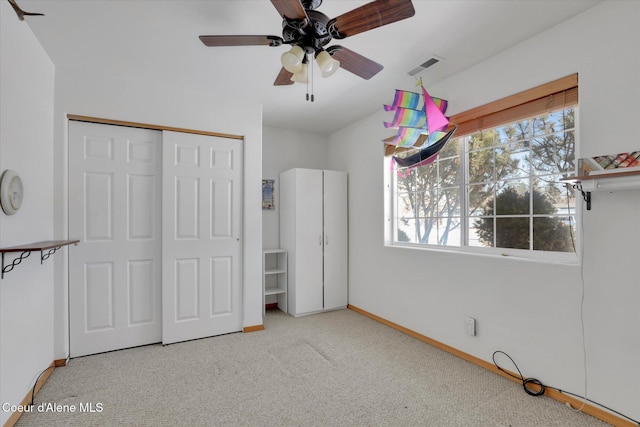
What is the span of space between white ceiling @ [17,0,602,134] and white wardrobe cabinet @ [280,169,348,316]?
1.24 metres

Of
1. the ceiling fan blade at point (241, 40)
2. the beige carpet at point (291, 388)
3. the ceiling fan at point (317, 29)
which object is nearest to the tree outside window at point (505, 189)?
the beige carpet at point (291, 388)

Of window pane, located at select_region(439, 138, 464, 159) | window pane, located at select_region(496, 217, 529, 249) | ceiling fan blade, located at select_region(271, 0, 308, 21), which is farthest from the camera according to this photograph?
window pane, located at select_region(439, 138, 464, 159)

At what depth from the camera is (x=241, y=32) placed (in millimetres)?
2133

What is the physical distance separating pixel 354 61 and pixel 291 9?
22.1 inches

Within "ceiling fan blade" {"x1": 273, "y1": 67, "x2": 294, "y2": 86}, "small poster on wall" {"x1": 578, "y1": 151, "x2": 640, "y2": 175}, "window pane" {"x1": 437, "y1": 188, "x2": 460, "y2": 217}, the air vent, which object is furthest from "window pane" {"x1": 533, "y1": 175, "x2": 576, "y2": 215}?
"ceiling fan blade" {"x1": 273, "y1": 67, "x2": 294, "y2": 86}

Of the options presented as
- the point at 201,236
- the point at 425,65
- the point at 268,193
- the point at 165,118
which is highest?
the point at 425,65

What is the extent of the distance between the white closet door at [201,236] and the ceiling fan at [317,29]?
1.56m

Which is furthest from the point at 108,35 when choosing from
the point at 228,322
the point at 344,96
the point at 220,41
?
the point at 228,322

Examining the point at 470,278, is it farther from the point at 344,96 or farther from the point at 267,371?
the point at 344,96

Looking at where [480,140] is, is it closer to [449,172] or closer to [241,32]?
[449,172]

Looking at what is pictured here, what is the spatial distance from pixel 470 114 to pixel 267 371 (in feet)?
8.83

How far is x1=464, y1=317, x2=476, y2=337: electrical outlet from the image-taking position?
2.54 m

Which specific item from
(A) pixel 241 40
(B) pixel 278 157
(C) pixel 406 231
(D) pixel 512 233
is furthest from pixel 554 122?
(B) pixel 278 157

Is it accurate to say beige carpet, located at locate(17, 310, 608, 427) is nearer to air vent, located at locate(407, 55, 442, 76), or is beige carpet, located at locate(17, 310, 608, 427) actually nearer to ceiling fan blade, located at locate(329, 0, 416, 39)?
ceiling fan blade, located at locate(329, 0, 416, 39)
